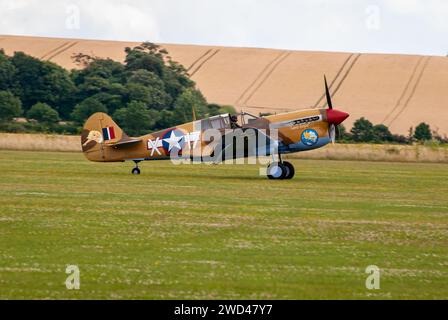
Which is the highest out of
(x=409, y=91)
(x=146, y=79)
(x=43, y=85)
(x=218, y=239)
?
(x=146, y=79)

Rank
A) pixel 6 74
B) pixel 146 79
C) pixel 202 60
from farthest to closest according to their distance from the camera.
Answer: pixel 202 60 → pixel 6 74 → pixel 146 79

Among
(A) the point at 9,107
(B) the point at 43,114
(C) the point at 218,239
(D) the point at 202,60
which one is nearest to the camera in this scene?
(C) the point at 218,239

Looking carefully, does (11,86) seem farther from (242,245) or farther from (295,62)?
(242,245)

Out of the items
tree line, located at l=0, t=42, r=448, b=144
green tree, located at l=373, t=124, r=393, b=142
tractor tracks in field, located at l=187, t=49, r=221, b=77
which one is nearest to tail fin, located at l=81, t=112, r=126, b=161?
tree line, located at l=0, t=42, r=448, b=144

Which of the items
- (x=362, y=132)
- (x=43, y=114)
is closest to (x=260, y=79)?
(x=362, y=132)

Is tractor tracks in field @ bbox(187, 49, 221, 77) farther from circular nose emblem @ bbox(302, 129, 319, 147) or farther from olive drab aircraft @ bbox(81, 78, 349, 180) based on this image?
circular nose emblem @ bbox(302, 129, 319, 147)

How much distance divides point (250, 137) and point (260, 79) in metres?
41.8

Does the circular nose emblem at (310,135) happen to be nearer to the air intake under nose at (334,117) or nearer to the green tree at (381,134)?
the air intake under nose at (334,117)

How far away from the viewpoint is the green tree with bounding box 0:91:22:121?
1928 inches

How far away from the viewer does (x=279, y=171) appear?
23.5m

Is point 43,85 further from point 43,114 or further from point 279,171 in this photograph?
point 279,171

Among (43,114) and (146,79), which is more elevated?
(146,79)
